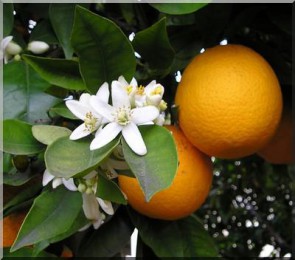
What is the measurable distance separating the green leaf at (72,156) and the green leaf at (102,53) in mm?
79

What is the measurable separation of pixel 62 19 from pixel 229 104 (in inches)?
10.3

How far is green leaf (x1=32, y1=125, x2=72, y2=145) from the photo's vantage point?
0.66 meters

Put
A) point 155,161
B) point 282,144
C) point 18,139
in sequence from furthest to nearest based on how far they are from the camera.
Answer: point 282,144, point 18,139, point 155,161

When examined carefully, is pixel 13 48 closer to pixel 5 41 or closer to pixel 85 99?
pixel 5 41

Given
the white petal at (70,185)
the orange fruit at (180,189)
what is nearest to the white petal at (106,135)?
the white petal at (70,185)

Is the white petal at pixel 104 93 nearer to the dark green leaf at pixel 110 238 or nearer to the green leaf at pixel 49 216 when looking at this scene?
the green leaf at pixel 49 216

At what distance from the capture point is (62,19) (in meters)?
0.87

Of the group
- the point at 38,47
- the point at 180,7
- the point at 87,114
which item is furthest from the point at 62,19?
the point at 87,114

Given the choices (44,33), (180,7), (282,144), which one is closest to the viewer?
(180,7)

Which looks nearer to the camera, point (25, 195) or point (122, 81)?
point (122, 81)

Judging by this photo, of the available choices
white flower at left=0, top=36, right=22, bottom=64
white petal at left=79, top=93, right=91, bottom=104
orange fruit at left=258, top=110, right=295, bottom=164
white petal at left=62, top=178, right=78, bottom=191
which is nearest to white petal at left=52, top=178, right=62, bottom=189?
white petal at left=62, top=178, right=78, bottom=191

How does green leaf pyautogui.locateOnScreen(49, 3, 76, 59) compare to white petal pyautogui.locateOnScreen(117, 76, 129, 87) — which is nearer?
white petal pyautogui.locateOnScreen(117, 76, 129, 87)

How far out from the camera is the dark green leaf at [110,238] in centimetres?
98

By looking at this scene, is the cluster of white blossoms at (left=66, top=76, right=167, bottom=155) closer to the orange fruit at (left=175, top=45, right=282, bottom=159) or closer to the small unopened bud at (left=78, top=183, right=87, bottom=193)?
the small unopened bud at (left=78, top=183, right=87, bottom=193)
